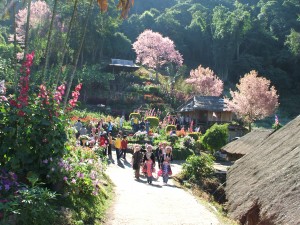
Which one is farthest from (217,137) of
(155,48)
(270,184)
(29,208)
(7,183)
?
(155,48)

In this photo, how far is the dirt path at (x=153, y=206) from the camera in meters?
8.38

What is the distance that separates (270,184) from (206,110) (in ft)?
93.7

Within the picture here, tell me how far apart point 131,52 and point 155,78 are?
7783 mm

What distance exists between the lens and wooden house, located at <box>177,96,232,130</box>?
35.1 metres

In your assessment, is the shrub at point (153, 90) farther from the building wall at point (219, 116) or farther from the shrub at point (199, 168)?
the shrub at point (199, 168)

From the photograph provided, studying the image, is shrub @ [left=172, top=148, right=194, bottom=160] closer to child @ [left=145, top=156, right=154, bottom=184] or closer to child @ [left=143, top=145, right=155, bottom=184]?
child @ [left=143, top=145, right=155, bottom=184]

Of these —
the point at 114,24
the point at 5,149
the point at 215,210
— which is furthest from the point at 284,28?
the point at 5,149

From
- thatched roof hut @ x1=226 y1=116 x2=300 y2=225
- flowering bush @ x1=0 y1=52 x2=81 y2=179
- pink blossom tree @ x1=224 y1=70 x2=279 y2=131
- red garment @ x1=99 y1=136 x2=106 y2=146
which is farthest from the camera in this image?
pink blossom tree @ x1=224 y1=70 x2=279 y2=131

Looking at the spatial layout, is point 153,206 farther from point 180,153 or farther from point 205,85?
point 205,85

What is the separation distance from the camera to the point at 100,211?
8.42 m

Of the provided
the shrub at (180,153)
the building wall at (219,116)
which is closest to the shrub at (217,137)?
the shrub at (180,153)

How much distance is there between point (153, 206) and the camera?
966 centimetres

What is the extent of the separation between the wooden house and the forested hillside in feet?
38.3

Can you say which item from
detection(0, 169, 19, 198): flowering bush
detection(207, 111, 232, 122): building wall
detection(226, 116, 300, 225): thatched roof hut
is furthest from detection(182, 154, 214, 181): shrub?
detection(207, 111, 232, 122): building wall
